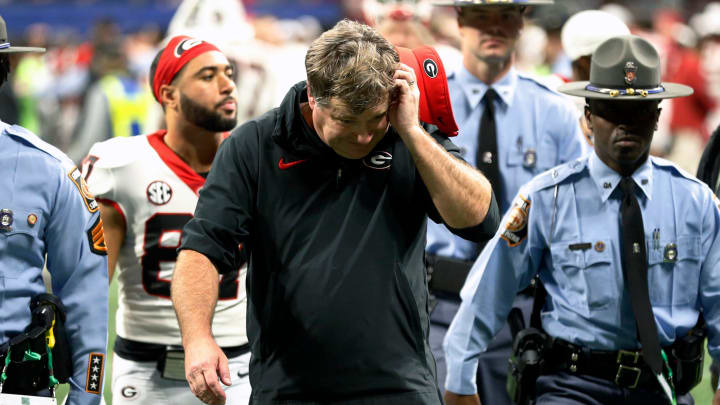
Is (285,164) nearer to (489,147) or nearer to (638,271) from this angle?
(638,271)

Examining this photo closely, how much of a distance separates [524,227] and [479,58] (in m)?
1.93

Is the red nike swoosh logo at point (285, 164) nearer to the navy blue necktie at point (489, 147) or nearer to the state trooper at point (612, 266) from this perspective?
the state trooper at point (612, 266)

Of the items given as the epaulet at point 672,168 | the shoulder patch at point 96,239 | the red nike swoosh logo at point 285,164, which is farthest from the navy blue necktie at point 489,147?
the red nike swoosh logo at point 285,164

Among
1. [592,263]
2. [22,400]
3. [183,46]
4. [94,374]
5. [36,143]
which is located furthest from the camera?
[183,46]

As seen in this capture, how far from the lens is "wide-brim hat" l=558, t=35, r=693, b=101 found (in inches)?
214

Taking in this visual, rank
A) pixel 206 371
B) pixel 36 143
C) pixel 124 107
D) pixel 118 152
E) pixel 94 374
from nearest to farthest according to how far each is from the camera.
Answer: pixel 206 371
pixel 36 143
pixel 94 374
pixel 118 152
pixel 124 107

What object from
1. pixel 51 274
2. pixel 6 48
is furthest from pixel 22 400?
pixel 6 48

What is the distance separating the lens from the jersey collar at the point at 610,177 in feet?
17.6

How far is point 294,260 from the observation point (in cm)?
406

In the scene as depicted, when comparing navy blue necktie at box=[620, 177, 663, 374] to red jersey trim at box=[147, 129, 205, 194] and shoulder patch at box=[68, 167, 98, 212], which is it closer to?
red jersey trim at box=[147, 129, 205, 194]

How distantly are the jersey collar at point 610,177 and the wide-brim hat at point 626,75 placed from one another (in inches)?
11.6

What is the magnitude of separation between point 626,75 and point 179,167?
2129 mm

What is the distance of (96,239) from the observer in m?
4.88

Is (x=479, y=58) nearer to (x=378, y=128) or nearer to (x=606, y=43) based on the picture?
(x=606, y=43)
